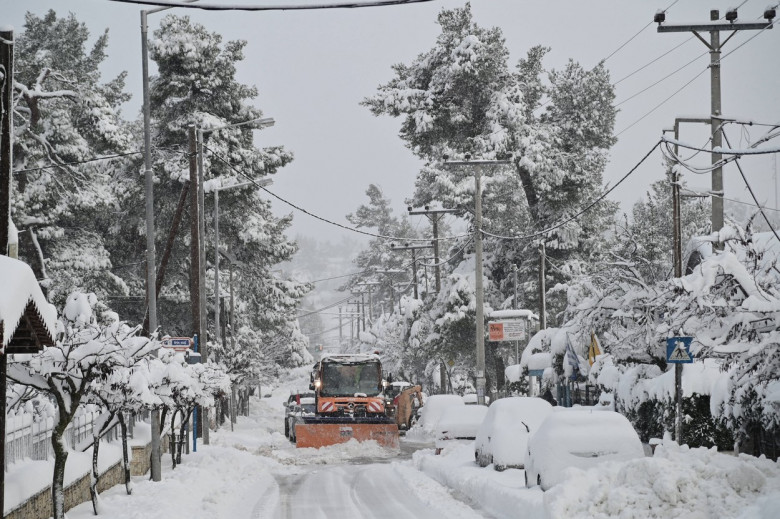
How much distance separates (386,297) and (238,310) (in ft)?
223

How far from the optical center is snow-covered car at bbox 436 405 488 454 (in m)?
28.4

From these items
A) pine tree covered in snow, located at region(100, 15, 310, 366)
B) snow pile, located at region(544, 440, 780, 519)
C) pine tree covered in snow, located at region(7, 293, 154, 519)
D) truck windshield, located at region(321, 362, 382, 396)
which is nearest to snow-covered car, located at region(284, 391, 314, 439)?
truck windshield, located at region(321, 362, 382, 396)

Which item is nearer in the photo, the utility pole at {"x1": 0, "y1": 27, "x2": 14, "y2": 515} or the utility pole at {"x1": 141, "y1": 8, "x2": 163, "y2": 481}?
the utility pole at {"x1": 0, "y1": 27, "x2": 14, "y2": 515}

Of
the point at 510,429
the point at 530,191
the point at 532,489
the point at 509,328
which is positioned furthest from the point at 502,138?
the point at 532,489

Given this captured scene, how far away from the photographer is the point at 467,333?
179 feet

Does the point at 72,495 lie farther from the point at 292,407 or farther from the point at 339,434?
the point at 292,407

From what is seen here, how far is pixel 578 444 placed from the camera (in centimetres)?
1650

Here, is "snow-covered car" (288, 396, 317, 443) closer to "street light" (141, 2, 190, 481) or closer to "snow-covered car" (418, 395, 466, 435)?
"snow-covered car" (418, 395, 466, 435)

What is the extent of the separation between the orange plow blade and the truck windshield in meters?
4.45

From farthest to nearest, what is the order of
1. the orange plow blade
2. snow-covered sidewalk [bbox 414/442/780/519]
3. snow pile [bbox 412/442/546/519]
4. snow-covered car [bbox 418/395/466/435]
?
snow-covered car [bbox 418/395/466/435] → the orange plow blade → snow pile [bbox 412/442/546/519] → snow-covered sidewalk [bbox 414/442/780/519]

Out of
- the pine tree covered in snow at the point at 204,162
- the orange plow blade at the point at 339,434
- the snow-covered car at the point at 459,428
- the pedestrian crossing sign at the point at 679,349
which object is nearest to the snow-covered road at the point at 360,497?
the snow-covered car at the point at 459,428

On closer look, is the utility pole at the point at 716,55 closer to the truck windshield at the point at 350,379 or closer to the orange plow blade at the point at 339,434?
the orange plow blade at the point at 339,434

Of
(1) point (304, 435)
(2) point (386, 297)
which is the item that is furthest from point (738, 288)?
(2) point (386, 297)

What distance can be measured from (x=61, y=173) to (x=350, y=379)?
43.3ft
